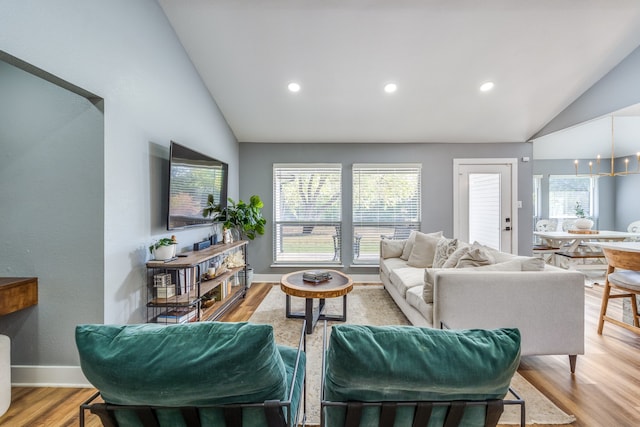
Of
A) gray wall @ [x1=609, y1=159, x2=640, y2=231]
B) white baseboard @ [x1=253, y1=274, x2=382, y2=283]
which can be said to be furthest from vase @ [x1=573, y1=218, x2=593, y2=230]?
white baseboard @ [x1=253, y1=274, x2=382, y2=283]

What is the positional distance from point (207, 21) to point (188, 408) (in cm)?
331

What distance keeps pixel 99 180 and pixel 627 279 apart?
180 inches

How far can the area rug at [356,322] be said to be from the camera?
1742mm

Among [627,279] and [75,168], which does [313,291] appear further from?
[627,279]

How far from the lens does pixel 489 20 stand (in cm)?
281

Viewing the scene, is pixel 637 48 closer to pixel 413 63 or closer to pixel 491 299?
pixel 413 63

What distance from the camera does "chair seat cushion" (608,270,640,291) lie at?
2.51 m

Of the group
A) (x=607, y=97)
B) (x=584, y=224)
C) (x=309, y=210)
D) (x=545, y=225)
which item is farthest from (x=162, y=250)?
(x=545, y=225)

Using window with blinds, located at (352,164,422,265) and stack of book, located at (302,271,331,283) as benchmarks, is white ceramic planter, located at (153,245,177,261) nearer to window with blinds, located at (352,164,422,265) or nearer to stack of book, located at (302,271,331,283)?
stack of book, located at (302,271,331,283)

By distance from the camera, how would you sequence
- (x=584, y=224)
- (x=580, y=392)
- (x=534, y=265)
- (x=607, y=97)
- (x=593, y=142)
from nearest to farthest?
(x=580, y=392), (x=534, y=265), (x=607, y=97), (x=584, y=224), (x=593, y=142)

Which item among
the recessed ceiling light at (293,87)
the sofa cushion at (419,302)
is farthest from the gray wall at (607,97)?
the recessed ceiling light at (293,87)

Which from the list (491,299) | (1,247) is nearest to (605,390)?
(491,299)

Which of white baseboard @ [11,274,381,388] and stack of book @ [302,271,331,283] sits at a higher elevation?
stack of book @ [302,271,331,283]

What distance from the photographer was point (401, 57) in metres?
3.23
